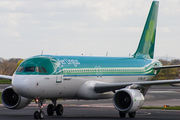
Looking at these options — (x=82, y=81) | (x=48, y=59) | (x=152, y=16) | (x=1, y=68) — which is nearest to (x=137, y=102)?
(x=82, y=81)

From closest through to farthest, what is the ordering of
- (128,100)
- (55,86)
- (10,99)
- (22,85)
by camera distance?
(22,85), (55,86), (128,100), (10,99)

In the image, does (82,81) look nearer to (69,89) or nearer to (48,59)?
(69,89)

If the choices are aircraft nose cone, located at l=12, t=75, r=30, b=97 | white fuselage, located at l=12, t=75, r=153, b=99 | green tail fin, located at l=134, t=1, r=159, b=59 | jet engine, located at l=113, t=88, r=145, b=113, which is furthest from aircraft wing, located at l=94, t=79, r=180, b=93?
green tail fin, located at l=134, t=1, r=159, b=59

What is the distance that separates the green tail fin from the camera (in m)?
37.3

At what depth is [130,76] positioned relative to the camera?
32.9 metres

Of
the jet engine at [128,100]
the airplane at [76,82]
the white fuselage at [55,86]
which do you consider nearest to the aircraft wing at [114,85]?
the airplane at [76,82]

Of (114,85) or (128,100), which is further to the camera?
(114,85)

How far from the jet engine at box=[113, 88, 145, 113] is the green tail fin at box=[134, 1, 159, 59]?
10889 millimetres

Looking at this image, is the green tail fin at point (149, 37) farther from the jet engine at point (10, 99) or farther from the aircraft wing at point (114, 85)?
the jet engine at point (10, 99)

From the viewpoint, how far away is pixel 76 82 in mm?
26922

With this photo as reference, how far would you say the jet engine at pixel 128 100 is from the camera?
2503 cm

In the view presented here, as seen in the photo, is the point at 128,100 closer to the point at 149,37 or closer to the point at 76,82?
the point at 76,82

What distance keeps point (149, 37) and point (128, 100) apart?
43.7 ft

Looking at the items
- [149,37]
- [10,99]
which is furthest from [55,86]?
[149,37]
